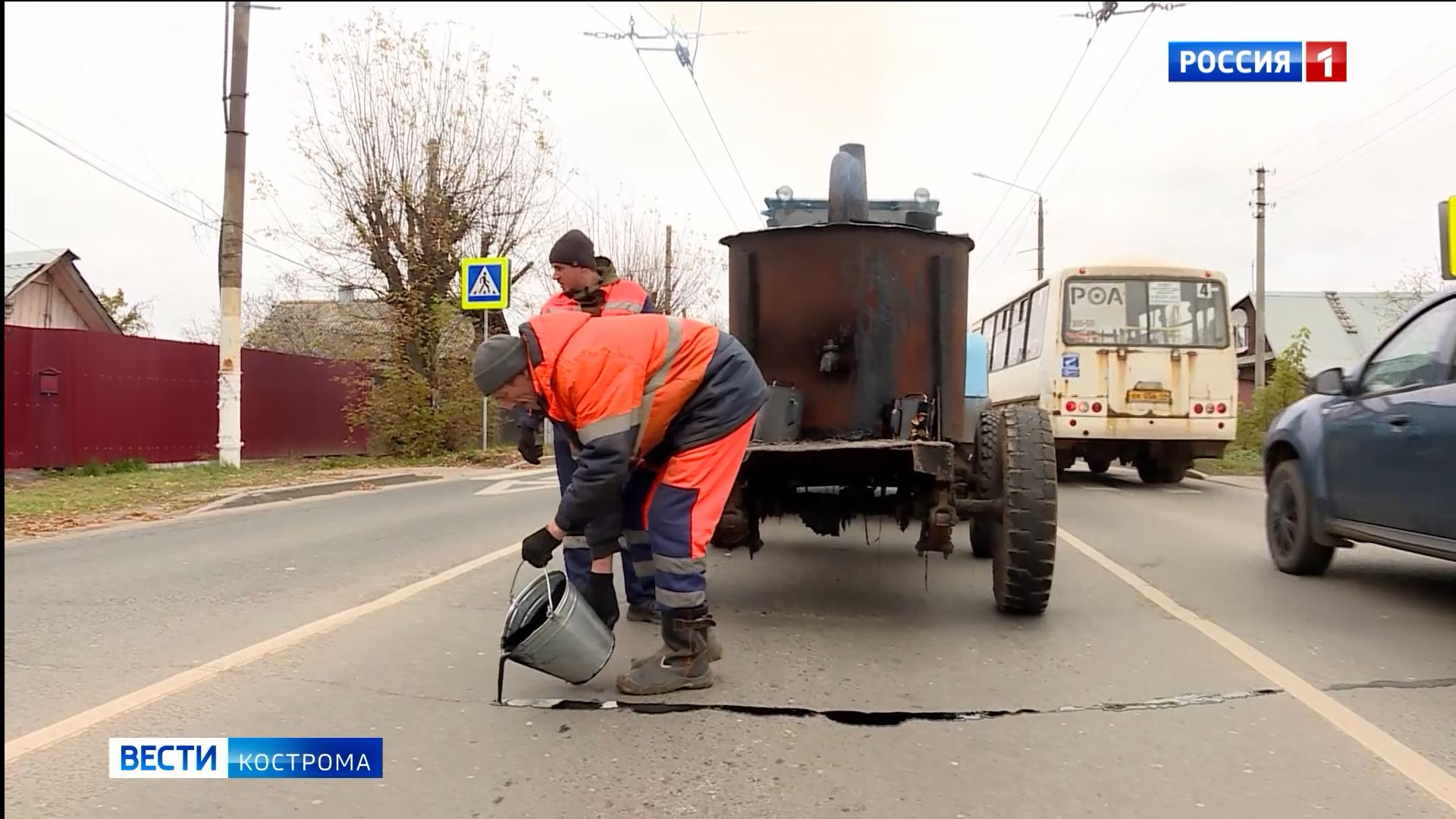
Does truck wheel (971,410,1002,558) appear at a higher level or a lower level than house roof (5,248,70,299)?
lower

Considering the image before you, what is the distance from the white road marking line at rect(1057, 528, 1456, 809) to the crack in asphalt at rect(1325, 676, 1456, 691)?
129 millimetres

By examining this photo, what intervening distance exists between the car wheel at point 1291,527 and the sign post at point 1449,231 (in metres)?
1.52

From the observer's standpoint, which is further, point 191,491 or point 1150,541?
point 191,491

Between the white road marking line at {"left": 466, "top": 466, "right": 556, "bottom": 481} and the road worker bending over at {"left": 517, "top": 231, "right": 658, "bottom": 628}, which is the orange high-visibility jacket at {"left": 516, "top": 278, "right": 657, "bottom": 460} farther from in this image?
the white road marking line at {"left": 466, "top": 466, "right": 556, "bottom": 481}

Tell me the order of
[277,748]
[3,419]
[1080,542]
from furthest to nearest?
[3,419], [1080,542], [277,748]

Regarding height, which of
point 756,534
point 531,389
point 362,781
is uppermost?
point 531,389

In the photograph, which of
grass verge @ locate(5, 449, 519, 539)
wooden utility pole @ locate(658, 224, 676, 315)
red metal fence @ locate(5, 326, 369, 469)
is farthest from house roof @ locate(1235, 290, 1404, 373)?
wooden utility pole @ locate(658, 224, 676, 315)

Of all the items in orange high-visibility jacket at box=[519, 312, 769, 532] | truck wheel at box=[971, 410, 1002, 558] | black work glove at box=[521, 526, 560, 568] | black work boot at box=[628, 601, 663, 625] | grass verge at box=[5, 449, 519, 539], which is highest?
orange high-visibility jacket at box=[519, 312, 769, 532]

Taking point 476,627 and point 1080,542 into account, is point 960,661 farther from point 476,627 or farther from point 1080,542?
point 1080,542

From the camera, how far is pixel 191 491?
12227mm

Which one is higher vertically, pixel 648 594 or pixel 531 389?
pixel 531 389

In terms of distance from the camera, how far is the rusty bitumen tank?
5375mm

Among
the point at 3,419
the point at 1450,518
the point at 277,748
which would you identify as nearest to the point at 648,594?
the point at 277,748

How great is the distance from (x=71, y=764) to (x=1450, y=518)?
5979 millimetres
